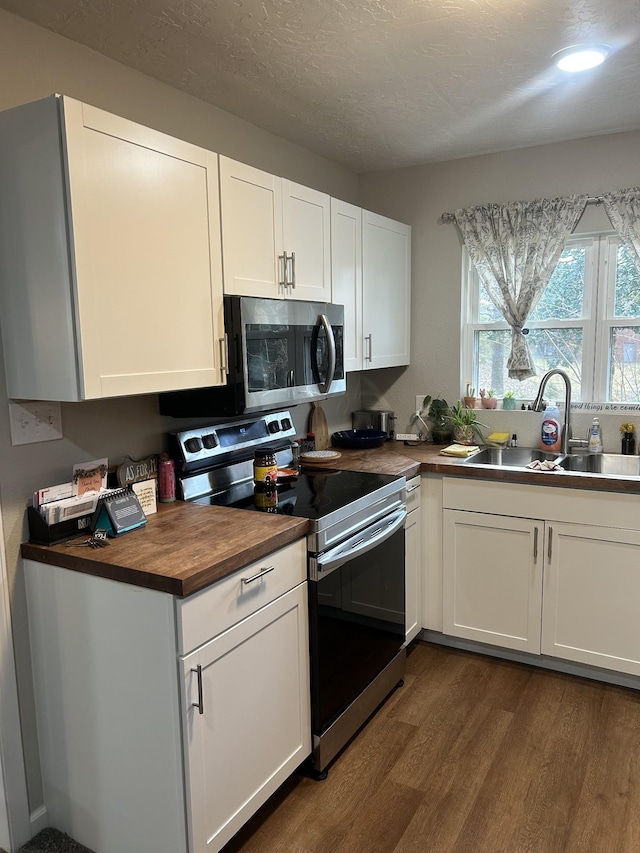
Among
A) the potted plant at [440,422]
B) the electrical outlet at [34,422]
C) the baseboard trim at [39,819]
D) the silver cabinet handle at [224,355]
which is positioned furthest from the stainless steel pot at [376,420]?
the baseboard trim at [39,819]

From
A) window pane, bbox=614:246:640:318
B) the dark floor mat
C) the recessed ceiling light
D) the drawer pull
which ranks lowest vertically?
the dark floor mat

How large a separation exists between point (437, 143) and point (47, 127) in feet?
6.66

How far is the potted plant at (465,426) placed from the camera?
3248 mm

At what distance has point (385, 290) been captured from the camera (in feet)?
10.5

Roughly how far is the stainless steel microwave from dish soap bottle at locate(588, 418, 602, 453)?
52.3 inches

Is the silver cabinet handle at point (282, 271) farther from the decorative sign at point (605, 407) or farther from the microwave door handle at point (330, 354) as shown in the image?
the decorative sign at point (605, 407)

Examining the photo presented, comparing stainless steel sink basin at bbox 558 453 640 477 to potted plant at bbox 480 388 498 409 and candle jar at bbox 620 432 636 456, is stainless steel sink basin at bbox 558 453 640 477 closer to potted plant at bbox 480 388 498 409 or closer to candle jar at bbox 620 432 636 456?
candle jar at bbox 620 432 636 456

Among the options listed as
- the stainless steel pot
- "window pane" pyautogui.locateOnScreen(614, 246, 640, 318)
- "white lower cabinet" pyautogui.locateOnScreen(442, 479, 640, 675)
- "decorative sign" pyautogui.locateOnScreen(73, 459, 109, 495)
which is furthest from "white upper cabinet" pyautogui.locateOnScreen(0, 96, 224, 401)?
"window pane" pyautogui.locateOnScreen(614, 246, 640, 318)

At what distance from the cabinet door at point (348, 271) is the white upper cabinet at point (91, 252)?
933mm

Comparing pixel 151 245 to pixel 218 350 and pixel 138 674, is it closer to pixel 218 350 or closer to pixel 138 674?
pixel 218 350

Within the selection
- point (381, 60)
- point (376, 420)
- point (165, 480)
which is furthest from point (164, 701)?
point (376, 420)

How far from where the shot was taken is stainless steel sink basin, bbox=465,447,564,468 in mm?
3062

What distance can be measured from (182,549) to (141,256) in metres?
0.82

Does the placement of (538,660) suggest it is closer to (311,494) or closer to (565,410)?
(565,410)
